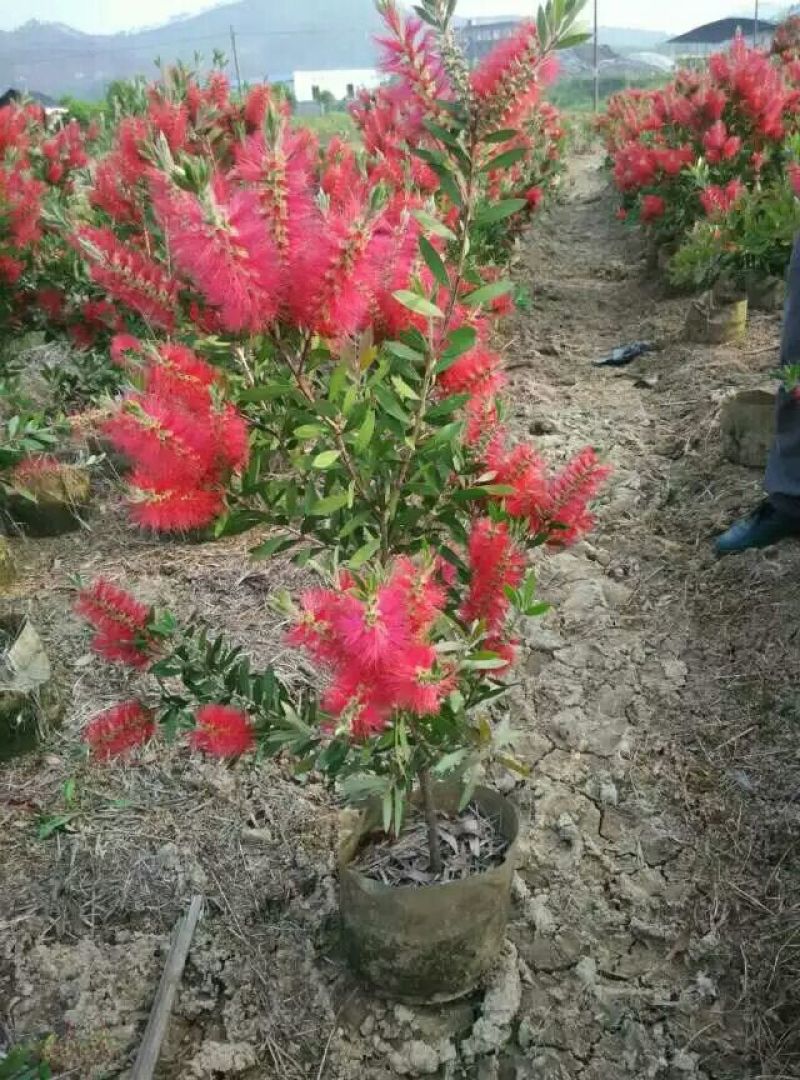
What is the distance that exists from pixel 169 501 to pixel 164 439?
0.10 metres

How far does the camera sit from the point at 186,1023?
71.7 inches

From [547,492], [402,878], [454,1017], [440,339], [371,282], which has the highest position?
[371,282]

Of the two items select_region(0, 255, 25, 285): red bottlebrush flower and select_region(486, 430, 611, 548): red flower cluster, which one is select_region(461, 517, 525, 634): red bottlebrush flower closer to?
select_region(486, 430, 611, 548): red flower cluster

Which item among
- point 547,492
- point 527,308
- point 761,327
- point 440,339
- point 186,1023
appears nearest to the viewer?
point 440,339

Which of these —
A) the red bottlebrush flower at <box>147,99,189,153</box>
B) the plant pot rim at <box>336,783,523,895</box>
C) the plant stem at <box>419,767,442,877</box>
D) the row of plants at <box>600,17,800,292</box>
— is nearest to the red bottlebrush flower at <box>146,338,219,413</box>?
the plant stem at <box>419,767,442,877</box>

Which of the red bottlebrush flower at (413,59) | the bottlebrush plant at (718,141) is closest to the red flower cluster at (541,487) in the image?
the red bottlebrush flower at (413,59)

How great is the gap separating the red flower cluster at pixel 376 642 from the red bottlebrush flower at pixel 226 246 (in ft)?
1.23

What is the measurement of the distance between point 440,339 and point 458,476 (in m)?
0.25

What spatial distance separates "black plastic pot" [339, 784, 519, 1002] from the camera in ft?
5.70

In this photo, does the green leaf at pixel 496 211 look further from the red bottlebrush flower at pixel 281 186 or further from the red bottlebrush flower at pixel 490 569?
the red bottlebrush flower at pixel 490 569

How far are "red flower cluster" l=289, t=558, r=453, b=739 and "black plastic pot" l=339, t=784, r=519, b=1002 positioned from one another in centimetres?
61

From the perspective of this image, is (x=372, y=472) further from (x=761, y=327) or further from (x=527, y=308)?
(x=527, y=308)

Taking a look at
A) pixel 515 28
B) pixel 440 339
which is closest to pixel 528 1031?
pixel 440 339

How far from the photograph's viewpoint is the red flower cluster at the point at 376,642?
1.13 meters
